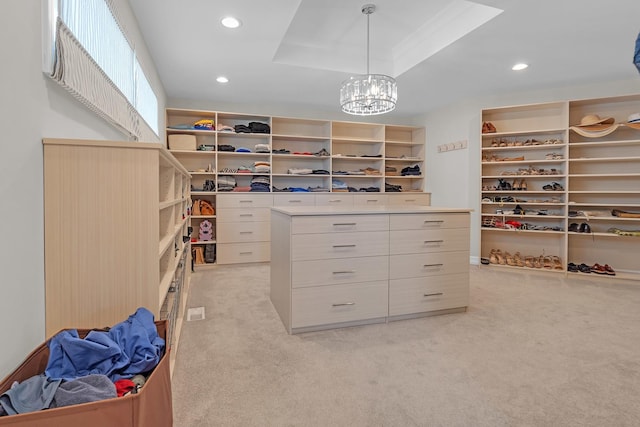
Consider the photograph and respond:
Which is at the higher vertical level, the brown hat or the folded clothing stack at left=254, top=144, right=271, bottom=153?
the brown hat

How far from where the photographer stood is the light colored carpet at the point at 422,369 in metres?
1.46

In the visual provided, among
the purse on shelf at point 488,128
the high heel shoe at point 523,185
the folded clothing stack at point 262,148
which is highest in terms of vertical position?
the purse on shelf at point 488,128

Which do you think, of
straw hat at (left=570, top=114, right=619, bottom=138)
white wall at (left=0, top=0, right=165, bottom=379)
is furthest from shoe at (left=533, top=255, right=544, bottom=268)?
white wall at (left=0, top=0, right=165, bottom=379)

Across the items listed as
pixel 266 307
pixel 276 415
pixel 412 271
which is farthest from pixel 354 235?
pixel 276 415

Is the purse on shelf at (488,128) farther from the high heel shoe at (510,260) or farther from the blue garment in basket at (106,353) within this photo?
the blue garment in basket at (106,353)

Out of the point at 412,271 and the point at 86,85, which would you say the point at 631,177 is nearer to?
the point at 412,271

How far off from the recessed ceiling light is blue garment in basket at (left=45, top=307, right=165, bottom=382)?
2.43 meters

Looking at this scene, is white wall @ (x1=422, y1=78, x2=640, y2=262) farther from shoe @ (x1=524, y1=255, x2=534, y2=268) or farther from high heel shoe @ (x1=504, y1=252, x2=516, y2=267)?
shoe @ (x1=524, y1=255, x2=534, y2=268)

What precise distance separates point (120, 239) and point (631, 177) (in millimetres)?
5344

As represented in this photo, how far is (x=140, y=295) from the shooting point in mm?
1346

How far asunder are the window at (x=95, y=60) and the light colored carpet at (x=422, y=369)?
4.99ft

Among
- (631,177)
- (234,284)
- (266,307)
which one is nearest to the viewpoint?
(266,307)

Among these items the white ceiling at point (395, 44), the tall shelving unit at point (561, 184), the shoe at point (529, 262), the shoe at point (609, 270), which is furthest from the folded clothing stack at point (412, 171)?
the shoe at point (609, 270)

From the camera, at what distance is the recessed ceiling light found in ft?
8.44
